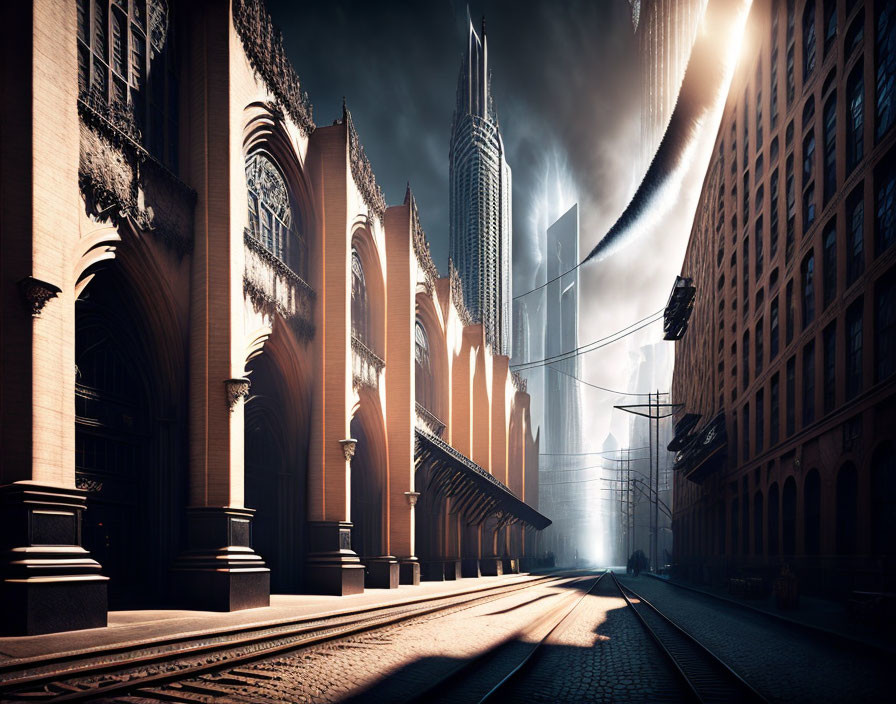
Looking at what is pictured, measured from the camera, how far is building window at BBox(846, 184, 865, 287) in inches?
779

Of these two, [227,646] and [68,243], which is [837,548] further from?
[68,243]

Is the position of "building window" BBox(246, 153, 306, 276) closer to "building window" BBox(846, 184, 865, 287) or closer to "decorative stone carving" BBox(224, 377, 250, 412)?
"decorative stone carving" BBox(224, 377, 250, 412)

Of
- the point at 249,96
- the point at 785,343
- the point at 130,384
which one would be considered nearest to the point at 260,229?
the point at 249,96

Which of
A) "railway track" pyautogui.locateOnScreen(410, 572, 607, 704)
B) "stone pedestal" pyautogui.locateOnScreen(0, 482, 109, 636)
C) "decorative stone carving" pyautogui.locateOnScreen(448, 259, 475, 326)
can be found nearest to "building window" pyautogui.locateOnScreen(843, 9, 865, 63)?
"railway track" pyautogui.locateOnScreen(410, 572, 607, 704)

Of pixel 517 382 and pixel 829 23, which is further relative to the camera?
pixel 517 382

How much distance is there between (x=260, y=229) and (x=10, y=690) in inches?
573

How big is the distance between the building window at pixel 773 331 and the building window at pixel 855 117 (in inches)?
352

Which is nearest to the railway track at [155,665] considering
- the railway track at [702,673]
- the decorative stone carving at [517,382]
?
the railway track at [702,673]

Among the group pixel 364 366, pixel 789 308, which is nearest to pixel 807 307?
pixel 789 308

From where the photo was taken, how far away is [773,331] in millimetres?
29578

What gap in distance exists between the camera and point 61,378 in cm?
1102

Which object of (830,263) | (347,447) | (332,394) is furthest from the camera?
(830,263)

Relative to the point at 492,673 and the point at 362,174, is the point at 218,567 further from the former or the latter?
the point at 362,174

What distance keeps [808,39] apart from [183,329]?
2283 cm
